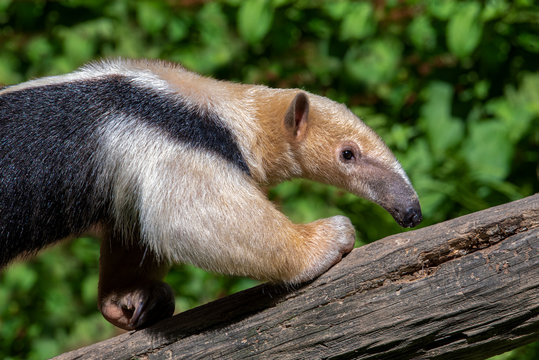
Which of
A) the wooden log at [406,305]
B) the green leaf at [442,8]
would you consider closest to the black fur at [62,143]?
the wooden log at [406,305]

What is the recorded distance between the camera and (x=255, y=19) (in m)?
5.72

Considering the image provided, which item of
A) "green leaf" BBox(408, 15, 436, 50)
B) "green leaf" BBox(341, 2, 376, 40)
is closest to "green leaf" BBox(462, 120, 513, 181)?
"green leaf" BBox(408, 15, 436, 50)

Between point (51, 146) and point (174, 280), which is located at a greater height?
point (51, 146)

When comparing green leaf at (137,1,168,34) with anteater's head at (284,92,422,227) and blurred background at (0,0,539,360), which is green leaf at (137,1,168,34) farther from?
anteater's head at (284,92,422,227)

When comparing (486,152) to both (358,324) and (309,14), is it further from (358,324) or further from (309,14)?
(358,324)

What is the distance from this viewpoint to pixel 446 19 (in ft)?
17.9

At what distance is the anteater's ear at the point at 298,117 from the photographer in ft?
12.6

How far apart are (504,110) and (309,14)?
1863 millimetres

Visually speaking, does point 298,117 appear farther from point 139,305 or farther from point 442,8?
point 442,8

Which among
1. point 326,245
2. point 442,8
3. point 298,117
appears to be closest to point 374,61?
point 442,8

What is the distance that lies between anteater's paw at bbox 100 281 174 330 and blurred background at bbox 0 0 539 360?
1.29 m

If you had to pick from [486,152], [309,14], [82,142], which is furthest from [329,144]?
[309,14]

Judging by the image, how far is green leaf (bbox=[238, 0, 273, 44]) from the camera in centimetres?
571

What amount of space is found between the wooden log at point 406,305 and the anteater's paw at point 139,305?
0.98 feet
